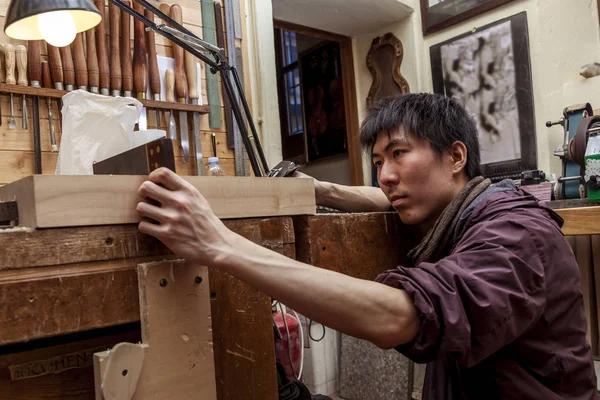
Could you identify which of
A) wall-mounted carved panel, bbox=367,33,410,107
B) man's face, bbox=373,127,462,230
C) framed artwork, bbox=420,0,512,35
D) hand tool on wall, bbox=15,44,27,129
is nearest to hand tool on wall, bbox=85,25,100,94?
hand tool on wall, bbox=15,44,27,129

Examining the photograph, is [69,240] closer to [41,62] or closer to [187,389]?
[187,389]

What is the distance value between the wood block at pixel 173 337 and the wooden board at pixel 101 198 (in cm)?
11

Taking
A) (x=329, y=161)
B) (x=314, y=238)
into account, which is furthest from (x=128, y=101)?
(x=329, y=161)

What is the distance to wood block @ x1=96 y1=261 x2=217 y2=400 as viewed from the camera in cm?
77

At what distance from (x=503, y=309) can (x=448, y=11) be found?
356 centimetres

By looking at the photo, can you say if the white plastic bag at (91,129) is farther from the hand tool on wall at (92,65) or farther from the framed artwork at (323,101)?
the framed artwork at (323,101)

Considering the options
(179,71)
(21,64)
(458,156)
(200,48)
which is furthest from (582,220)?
(21,64)

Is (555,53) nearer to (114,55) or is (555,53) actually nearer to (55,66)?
(114,55)

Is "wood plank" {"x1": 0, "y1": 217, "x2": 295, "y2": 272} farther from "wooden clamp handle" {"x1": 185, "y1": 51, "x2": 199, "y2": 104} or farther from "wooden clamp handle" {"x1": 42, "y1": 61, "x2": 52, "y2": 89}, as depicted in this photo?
"wooden clamp handle" {"x1": 185, "y1": 51, "x2": 199, "y2": 104}

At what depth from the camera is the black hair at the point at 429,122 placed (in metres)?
1.31

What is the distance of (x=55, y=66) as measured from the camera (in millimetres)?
2443

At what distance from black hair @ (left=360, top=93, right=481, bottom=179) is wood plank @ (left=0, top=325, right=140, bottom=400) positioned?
33.6 inches

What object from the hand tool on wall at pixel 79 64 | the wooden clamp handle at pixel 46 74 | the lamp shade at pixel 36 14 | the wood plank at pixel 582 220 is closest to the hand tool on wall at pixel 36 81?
the wooden clamp handle at pixel 46 74

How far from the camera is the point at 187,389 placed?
31.8 inches
